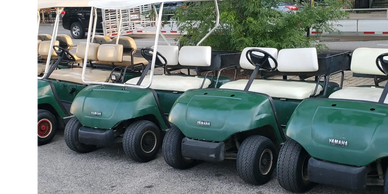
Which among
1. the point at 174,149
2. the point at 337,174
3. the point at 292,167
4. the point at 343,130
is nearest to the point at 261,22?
the point at 174,149

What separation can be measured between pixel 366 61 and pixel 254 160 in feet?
4.71

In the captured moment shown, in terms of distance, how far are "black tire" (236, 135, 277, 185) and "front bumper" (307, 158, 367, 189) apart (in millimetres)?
514

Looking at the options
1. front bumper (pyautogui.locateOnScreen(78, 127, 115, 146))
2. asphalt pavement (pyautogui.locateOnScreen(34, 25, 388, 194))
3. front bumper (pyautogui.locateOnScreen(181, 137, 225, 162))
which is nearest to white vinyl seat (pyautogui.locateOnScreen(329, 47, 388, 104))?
asphalt pavement (pyautogui.locateOnScreen(34, 25, 388, 194))

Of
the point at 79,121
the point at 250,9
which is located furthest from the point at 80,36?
the point at 79,121

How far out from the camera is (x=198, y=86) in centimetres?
546

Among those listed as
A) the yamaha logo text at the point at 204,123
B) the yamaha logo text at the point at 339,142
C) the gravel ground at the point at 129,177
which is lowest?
the gravel ground at the point at 129,177

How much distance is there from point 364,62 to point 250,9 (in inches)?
117

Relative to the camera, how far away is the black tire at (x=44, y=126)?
5672 millimetres

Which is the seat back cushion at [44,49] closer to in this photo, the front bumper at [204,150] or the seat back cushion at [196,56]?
the seat back cushion at [196,56]

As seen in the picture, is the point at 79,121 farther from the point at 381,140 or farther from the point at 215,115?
the point at 381,140

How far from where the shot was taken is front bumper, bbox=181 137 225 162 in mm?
4215

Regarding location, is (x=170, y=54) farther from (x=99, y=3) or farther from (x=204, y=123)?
(x=204, y=123)

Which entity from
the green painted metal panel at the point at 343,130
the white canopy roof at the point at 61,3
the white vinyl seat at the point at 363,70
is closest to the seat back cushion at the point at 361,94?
the white vinyl seat at the point at 363,70
